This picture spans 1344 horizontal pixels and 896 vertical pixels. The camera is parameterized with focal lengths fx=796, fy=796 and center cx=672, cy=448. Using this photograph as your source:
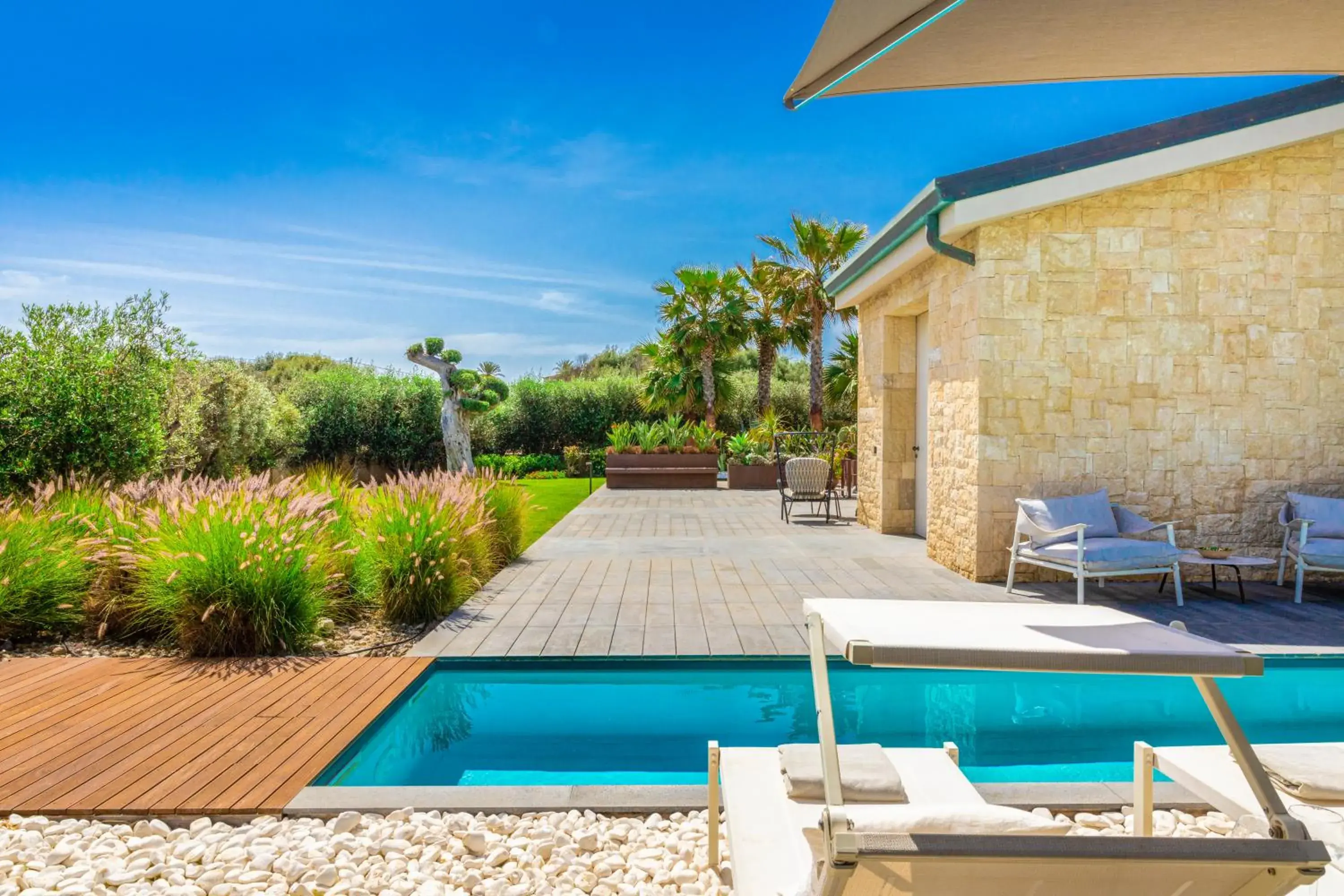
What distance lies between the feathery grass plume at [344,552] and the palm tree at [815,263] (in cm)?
1399

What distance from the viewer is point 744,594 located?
5938 mm

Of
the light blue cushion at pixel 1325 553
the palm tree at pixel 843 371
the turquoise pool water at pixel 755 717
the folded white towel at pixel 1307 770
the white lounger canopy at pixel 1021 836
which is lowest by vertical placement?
the turquoise pool water at pixel 755 717

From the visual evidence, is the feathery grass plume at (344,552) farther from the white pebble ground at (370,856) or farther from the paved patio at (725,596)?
the white pebble ground at (370,856)

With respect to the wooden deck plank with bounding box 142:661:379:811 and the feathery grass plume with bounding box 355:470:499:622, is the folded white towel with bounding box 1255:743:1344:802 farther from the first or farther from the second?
the feathery grass plume with bounding box 355:470:499:622

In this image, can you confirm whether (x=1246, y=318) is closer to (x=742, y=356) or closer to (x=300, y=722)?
(x=300, y=722)

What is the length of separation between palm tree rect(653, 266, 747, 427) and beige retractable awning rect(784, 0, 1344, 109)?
18.2 meters

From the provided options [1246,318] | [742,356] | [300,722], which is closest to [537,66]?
[1246,318]

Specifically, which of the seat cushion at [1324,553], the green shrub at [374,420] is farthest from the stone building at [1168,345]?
the green shrub at [374,420]

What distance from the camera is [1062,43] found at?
256 centimetres

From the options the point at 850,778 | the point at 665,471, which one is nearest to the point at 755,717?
the point at 850,778

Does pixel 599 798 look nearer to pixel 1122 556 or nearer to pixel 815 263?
pixel 1122 556

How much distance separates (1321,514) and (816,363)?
14.3 m

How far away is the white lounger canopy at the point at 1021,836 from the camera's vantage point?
110cm

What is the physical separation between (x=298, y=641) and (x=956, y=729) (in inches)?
141
